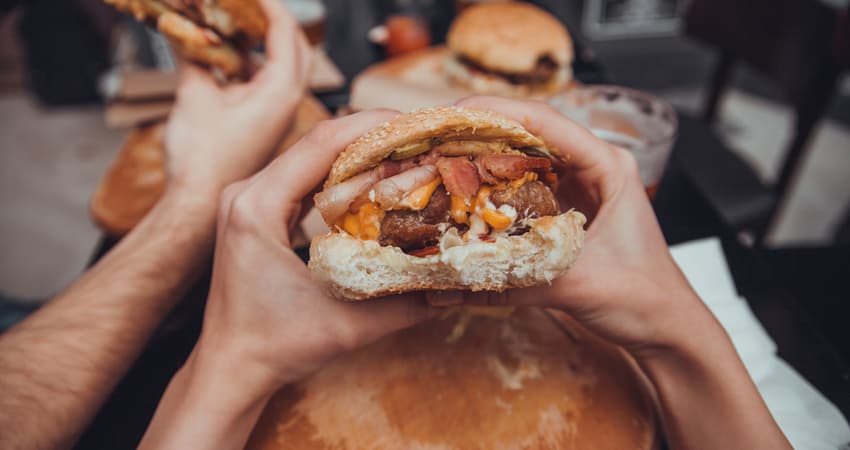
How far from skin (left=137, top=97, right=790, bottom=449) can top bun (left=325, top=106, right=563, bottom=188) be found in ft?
0.23

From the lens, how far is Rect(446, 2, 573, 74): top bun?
271 cm

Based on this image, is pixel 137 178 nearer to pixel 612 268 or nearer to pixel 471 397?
pixel 471 397

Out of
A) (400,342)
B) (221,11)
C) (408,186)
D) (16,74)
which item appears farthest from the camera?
(16,74)

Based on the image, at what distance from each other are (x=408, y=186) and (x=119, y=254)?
3.24 ft

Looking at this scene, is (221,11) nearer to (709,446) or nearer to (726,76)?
(709,446)

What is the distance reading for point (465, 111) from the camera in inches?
43.1

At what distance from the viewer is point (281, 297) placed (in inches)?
42.2

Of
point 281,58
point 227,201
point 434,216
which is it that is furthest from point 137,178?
point 434,216

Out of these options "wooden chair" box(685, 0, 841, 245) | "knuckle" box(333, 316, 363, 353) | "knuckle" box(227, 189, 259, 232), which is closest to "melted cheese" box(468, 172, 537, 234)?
"knuckle" box(333, 316, 363, 353)

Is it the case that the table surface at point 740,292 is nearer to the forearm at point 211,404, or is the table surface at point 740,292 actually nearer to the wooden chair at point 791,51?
the forearm at point 211,404

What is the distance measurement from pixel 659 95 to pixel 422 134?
17.4 ft

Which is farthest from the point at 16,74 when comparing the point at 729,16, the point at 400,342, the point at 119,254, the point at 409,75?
the point at 729,16

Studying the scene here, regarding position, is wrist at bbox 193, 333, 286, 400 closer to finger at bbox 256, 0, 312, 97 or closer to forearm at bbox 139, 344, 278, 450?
forearm at bbox 139, 344, 278, 450

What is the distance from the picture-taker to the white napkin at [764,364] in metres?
1.26
